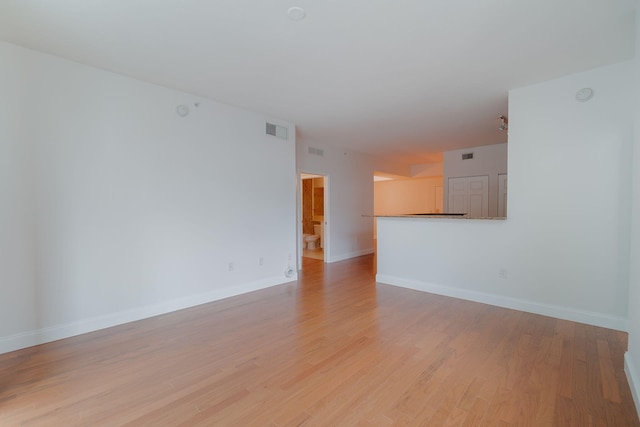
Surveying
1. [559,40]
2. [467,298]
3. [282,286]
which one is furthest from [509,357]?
[282,286]

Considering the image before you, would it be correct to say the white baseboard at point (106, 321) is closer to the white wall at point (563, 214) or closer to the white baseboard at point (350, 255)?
the white baseboard at point (350, 255)

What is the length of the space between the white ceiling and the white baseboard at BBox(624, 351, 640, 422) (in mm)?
2499

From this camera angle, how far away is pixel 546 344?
8.31 ft

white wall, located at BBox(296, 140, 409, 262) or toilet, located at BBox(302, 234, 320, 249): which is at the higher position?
white wall, located at BBox(296, 140, 409, 262)

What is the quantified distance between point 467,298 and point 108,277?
4.28 m

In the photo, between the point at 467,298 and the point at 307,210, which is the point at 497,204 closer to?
the point at 467,298

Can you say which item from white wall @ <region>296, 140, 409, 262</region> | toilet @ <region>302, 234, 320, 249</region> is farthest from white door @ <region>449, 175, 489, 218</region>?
toilet @ <region>302, 234, 320, 249</region>

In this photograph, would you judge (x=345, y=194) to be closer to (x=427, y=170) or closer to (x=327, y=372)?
(x=427, y=170)

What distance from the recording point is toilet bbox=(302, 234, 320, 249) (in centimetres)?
833

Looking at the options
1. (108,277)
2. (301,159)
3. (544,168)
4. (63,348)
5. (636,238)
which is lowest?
(63,348)

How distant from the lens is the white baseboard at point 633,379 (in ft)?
5.69

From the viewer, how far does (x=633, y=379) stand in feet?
6.09

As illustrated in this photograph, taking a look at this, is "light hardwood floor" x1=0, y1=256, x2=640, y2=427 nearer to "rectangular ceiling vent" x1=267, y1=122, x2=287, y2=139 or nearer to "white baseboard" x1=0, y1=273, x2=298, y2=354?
"white baseboard" x1=0, y1=273, x2=298, y2=354

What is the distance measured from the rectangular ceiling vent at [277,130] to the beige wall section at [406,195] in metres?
5.88
